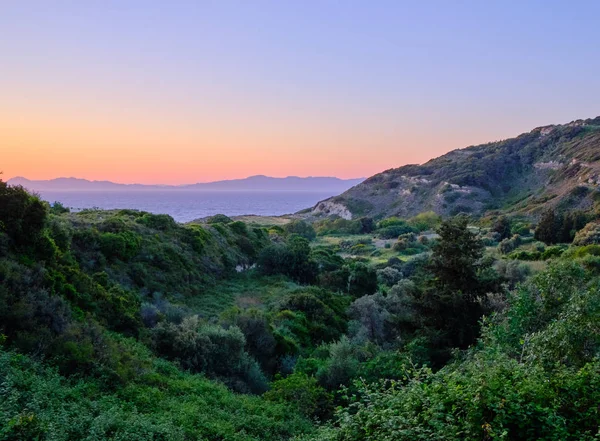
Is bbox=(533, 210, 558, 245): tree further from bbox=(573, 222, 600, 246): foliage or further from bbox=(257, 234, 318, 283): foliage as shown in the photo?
bbox=(257, 234, 318, 283): foliage

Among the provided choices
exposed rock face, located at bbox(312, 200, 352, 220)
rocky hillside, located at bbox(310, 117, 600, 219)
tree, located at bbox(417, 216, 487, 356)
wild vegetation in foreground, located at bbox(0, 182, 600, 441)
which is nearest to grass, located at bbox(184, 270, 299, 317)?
wild vegetation in foreground, located at bbox(0, 182, 600, 441)

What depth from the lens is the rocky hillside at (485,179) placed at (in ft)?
276

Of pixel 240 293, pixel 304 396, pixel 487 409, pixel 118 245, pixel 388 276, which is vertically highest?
pixel 118 245

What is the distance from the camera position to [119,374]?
29.2 feet

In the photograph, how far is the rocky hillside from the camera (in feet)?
276

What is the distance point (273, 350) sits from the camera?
51.5ft

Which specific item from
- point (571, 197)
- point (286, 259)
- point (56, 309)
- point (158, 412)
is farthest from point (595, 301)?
point (571, 197)

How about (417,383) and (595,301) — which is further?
(595,301)

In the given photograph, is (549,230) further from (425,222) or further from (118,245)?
(118,245)

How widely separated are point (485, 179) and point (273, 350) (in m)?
98.1

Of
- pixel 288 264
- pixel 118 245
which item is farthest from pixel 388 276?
pixel 118 245

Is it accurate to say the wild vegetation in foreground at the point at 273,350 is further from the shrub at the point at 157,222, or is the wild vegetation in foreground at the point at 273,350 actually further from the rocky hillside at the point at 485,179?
the rocky hillside at the point at 485,179

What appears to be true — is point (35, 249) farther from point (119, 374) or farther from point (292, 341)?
point (292, 341)

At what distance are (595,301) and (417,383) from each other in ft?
20.0
